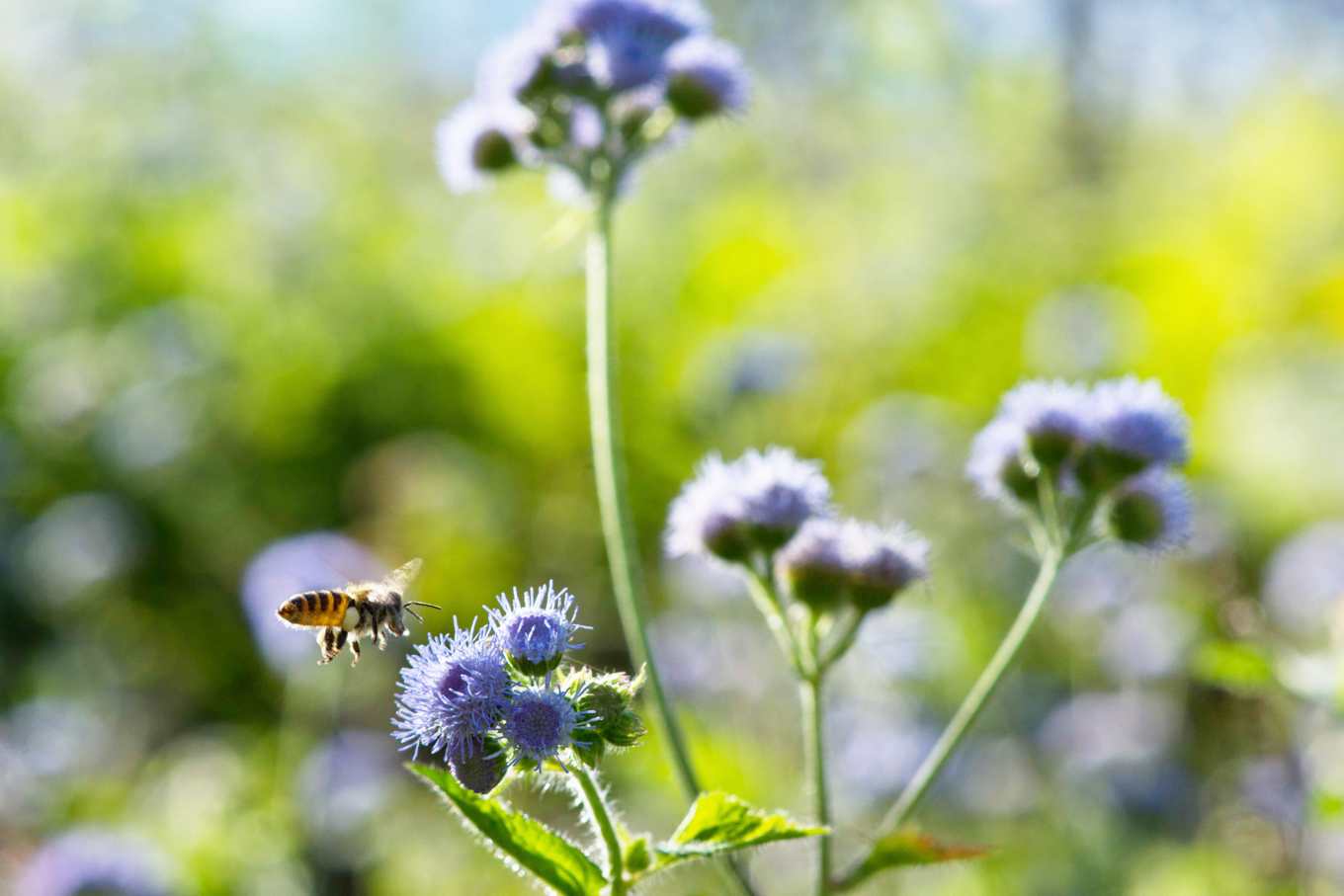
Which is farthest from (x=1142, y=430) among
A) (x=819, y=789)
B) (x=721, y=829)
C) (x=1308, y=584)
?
(x=1308, y=584)

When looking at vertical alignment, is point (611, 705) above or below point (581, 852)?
above

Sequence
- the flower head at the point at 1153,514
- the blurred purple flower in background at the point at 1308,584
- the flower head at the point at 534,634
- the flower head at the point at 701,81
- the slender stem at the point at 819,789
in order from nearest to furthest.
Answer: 1. the flower head at the point at 534,634
2. the slender stem at the point at 819,789
3. the flower head at the point at 1153,514
4. the flower head at the point at 701,81
5. the blurred purple flower in background at the point at 1308,584

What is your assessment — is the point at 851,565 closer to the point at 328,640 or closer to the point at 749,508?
the point at 749,508

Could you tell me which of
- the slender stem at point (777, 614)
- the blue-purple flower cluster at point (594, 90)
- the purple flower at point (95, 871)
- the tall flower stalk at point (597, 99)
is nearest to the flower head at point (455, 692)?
the slender stem at point (777, 614)

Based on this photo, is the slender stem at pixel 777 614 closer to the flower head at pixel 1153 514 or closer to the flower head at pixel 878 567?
the flower head at pixel 878 567

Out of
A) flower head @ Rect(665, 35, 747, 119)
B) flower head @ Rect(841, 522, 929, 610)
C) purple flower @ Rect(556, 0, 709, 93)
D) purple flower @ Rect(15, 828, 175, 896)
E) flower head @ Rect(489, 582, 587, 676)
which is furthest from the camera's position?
purple flower @ Rect(15, 828, 175, 896)

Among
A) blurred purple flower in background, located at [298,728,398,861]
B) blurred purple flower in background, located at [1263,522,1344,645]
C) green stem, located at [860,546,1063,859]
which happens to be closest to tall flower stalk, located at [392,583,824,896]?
green stem, located at [860,546,1063,859]

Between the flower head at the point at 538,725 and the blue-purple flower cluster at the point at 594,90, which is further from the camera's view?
the blue-purple flower cluster at the point at 594,90

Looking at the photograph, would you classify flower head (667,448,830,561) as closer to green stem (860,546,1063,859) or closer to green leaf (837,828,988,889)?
green stem (860,546,1063,859)
